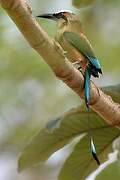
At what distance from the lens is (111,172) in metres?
1.60

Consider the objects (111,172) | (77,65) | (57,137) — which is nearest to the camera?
(77,65)

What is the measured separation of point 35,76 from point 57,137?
4.04 feet

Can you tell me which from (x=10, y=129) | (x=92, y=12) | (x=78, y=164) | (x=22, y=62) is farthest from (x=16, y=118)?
(x=78, y=164)

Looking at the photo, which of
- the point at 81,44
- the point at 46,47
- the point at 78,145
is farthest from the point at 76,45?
the point at 78,145

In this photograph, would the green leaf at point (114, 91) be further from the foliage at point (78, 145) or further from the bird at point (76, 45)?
the bird at point (76, 45)

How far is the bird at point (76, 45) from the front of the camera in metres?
1.36

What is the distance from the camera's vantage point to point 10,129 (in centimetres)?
309

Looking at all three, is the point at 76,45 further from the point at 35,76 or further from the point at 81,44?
the point at 35,76

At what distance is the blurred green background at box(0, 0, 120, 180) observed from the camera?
8.62 ft

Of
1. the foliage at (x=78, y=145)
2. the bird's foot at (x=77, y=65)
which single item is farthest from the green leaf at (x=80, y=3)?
the bird's foot at (x=77, y=65)

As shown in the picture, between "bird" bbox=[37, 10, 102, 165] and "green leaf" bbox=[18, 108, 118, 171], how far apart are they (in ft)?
0.99

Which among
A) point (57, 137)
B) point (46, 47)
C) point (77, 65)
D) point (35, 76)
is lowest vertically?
point (35, 76)

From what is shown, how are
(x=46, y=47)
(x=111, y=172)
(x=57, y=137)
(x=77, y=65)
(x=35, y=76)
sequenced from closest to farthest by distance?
(x=46, y=47) < (x=77, y=65) < (x=111, y=172) < (x=57, y=137) < (x=35, y=76)

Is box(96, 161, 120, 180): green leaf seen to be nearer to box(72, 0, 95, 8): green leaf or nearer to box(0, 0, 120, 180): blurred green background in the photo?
box(72, 0, 95, 8): green leaf
